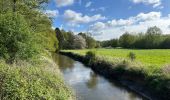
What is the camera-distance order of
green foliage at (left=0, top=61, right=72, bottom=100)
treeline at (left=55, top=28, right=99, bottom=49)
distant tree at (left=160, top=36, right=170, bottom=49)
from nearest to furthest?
green foliage at (left=0, top=61, right=72, bottom=100)
distant tree at (left=160, top=36, right=170, bottom=49)
treeline at (left=55, top=28, right=99, bottom=49)

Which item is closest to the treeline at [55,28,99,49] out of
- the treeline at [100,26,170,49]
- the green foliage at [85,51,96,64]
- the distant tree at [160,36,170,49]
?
the treeline at [100,26,170,49]

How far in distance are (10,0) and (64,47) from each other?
97284 mm

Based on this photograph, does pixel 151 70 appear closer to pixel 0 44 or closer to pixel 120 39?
pixel 0 44

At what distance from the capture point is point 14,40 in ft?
62.4

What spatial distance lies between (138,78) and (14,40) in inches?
584

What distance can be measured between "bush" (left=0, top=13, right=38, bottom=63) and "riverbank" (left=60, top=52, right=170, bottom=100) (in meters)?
10.4

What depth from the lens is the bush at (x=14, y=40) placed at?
18.8m

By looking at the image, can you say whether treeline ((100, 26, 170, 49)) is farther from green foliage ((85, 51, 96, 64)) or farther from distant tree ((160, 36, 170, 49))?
green foliage ((85, 51, 96, 64))

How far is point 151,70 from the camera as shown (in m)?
28.2

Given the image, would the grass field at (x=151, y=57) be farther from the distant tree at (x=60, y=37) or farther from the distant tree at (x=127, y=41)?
the distant tree at (x=127, y=41)

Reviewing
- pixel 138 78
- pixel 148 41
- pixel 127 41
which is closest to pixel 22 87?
pixel 138 78

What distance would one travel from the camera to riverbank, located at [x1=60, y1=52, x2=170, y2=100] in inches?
907

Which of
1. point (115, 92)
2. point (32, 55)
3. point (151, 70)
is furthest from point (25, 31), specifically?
point (151, 70)

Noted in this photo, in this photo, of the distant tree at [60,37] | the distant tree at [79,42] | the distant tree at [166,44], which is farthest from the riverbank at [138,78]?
the distant tree at [79,42]
